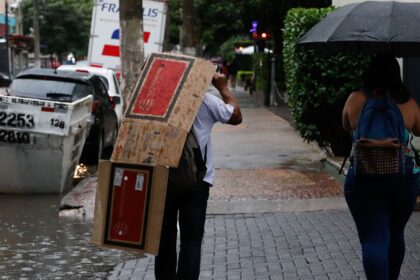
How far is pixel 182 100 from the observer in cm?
477

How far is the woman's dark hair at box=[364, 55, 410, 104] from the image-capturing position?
4949mm

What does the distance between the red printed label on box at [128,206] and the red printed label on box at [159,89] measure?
358mm

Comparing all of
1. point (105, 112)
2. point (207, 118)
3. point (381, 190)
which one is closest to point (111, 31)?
point (105, 112)

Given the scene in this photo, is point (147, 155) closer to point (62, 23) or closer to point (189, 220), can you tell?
point (189, 220)

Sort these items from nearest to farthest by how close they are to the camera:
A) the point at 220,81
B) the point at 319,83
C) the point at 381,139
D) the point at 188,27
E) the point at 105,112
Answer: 1. the point at 381,139
2. the point at 220,81
3. the point at 319,83
4. the point at 105,112
5. the point at 188,27

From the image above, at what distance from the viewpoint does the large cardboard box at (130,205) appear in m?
4.69

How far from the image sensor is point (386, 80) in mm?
4953

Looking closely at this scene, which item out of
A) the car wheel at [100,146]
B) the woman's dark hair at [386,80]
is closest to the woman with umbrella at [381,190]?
the woman's dark hair at [386,80]

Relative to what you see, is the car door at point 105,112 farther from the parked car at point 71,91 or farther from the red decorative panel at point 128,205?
the red decorative panel at point 128,205

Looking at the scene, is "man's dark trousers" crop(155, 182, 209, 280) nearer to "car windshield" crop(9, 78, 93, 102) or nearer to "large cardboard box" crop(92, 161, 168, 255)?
Result: "large cardboard box" crop(92, 161, 168, 255)

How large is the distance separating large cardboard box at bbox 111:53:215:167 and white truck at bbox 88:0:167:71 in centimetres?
1702

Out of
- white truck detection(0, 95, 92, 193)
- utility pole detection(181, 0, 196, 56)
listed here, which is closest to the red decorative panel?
white truck detection(0, 95, 92, 193)

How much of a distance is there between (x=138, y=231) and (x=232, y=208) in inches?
170

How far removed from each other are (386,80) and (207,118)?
115 cm
